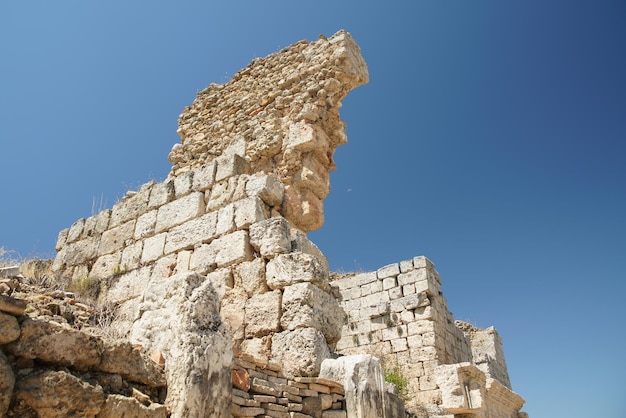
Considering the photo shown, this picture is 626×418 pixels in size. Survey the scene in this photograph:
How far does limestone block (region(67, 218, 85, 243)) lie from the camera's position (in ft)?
26.0

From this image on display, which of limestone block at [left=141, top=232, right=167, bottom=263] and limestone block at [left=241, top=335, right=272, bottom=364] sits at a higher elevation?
limestone block at [left=141, top=232, right=167, bottom=263]

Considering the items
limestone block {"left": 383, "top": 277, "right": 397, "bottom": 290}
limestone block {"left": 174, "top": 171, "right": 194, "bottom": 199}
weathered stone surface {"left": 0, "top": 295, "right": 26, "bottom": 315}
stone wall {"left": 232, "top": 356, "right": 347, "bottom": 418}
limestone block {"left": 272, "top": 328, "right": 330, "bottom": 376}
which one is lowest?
stone wall {"left": 232, "top": 356, "right": 347, "bottom": 418}

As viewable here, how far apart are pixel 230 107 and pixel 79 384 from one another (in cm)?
621

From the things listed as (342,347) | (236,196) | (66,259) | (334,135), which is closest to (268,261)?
(236,196)

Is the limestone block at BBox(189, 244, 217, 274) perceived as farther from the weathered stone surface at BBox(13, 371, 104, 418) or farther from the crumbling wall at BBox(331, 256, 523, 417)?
the crumbling wall at BBox(331, 256, 523, 417)

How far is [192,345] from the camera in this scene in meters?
3.38

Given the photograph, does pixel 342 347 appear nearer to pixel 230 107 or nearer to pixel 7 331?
pixel 230 107

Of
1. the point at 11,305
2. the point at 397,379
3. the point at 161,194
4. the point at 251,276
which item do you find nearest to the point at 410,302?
the point at 397,379

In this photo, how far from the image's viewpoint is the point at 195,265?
233 inches

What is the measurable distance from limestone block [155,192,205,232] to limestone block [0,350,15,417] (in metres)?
3.98

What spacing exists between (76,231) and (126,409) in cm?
584

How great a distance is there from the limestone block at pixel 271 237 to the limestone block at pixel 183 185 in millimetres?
1671

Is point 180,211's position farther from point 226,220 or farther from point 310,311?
point 310,311

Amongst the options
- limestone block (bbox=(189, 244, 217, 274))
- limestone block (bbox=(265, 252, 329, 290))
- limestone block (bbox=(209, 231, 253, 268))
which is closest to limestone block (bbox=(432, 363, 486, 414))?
limestone block (bbox=(265, 252, 329, 290))
